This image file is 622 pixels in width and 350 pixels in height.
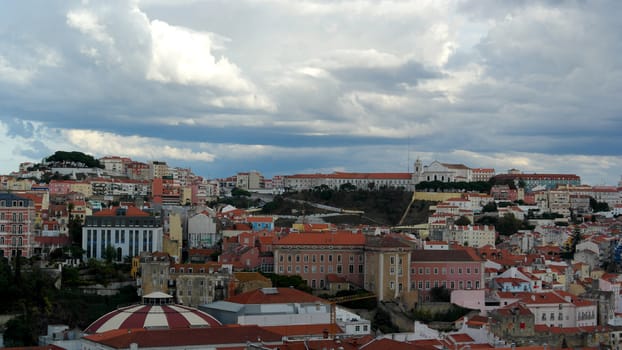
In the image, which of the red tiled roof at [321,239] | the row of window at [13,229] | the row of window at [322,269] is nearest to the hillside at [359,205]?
the red tiled roof at [321,239]

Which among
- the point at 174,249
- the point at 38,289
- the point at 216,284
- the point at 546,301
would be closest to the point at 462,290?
the point at 546,301

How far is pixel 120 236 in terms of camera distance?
5850cm

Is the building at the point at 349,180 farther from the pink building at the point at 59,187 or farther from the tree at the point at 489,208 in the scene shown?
the pink building at the point at 59,187

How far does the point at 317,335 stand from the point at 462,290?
590 inches

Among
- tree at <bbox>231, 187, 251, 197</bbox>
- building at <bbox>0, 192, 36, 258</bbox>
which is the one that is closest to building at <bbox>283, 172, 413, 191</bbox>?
tree at <bbox>231, 187, 251, 197</bbox>

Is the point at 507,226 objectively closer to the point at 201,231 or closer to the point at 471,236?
the point at 471,236

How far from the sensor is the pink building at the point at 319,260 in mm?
56500

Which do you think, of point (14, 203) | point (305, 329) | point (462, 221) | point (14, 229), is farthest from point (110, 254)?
point (462, 221)

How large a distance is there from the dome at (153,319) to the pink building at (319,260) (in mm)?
15151

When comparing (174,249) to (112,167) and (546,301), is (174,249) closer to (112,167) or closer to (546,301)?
(546,301)

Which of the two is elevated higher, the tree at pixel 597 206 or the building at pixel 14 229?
the tree at pixel 597 206

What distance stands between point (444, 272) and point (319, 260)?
6988 mm

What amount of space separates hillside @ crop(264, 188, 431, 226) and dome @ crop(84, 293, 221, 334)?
176ft

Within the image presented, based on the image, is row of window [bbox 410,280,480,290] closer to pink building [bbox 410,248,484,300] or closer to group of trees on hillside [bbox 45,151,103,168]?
pink building [bbox 410,248,484,300]
